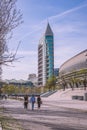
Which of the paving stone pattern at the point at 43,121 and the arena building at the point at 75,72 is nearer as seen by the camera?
the paving stone pattern at the point at 43,121

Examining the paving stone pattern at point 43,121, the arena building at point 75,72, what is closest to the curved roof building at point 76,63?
the arena building at point 75,72

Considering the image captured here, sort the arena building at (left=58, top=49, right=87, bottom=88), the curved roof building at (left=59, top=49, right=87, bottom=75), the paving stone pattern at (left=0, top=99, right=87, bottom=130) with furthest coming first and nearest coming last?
1. the curved roof building at (left=59, top=49, right=87, bottom=75)
2. the arena building at (left=58, top=49, right=87, bottom=88)
3. the paving stone pattern at (left=0, top=99, right=87, bottom=130)

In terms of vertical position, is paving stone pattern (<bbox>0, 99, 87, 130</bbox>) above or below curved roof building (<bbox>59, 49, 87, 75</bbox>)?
below

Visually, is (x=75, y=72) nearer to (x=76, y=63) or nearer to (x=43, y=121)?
(x=76, y=63)

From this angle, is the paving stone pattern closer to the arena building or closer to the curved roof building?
the arena building

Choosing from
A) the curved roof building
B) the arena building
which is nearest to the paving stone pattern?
the arena building

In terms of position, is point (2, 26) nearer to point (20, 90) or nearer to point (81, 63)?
point (81, 63)

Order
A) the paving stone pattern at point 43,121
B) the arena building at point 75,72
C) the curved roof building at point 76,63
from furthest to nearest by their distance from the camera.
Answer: the curved roof building at point 76,63
the arena building at point 75,72
the paving stone pattern at point 43,121

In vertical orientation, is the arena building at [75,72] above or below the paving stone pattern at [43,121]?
above

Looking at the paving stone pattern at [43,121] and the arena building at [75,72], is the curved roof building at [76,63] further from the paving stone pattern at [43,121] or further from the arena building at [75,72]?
the paving stone pattern at [43,121]

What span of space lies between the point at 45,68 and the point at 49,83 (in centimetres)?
5210

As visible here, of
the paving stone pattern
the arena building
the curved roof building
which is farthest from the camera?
the curved roof building

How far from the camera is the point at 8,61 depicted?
13.6 metres

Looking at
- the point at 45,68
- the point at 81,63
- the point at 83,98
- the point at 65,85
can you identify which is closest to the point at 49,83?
the point at 65,85
